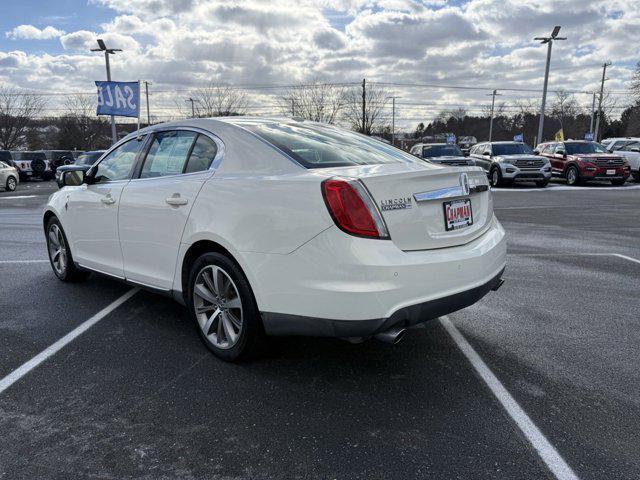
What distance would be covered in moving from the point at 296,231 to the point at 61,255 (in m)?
3.73

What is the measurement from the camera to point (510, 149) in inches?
785

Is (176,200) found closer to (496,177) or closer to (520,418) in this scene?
(520,418)

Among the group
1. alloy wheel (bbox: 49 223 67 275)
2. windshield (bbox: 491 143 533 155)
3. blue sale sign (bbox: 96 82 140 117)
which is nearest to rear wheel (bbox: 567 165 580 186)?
windshield (bbox: 491 143 533 155)

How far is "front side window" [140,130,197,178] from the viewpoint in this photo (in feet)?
12.4

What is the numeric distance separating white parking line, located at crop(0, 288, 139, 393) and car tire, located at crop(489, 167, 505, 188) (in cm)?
1672

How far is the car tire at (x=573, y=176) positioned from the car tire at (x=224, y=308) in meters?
19.1

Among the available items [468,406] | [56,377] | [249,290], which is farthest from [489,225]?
[56,377]

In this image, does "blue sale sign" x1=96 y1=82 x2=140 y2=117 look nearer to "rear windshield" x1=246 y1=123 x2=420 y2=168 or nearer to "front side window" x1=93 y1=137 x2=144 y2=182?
"front side window" x1=93 y1=137 x2=144 y2=182

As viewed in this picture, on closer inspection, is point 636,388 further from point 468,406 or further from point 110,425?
point 110,425

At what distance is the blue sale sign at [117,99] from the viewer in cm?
2495

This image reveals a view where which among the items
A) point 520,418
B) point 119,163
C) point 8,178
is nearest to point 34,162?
point 8,178

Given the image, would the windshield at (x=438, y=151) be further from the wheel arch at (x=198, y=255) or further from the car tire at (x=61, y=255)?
the wheel arch at (x=198, y=255)

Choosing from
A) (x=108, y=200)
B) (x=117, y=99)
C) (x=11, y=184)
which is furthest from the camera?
(x=117, y=99)

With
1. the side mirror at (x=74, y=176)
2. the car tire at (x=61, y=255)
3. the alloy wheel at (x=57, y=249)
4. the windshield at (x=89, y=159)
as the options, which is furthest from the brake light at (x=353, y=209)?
the windshield at (x=89, y=159)
